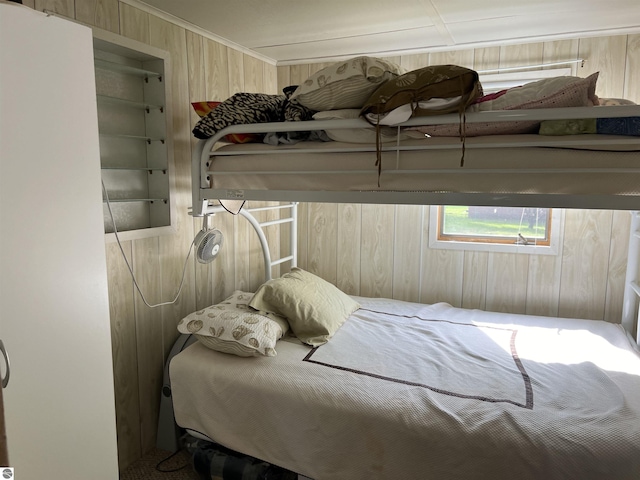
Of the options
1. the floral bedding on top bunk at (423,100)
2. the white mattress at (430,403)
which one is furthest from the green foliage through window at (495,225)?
the floral bedding on top bunk at (423,100)

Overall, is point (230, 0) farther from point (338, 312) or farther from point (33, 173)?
point (338, 312)

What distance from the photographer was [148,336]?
7.72ft

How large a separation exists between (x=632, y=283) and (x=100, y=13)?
115 inches

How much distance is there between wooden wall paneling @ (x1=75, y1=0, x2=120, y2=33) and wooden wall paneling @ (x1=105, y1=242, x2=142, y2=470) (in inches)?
37.9

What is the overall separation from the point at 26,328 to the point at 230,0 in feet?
5.21

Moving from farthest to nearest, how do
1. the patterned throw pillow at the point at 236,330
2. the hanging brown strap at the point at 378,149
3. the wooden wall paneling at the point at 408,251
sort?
the wooden wall paneling at the point at 408,251 < the patterned throw pillow at the point at 236,330 < the hanging brown strap at the point at 378,149

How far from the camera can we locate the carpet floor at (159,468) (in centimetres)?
221

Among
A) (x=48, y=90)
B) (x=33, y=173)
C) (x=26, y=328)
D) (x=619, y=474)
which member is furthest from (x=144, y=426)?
(x=619, y=474)

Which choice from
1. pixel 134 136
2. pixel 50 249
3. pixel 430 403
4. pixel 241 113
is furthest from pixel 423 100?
pixel 134 136

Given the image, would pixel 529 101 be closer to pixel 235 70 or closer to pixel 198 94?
pixel 198 94

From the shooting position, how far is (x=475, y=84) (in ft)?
4.53

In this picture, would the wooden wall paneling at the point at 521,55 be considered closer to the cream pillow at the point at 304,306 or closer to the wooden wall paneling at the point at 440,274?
the wooden wall paneling at the point at 440,274

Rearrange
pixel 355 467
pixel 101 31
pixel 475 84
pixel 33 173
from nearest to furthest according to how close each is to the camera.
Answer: pixel 33 173, pixel 475 84, pixel 355 467, pixel 101 31

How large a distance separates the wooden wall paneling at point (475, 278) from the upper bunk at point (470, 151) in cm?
146
